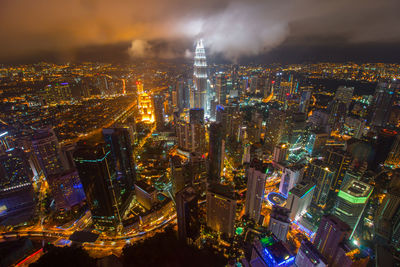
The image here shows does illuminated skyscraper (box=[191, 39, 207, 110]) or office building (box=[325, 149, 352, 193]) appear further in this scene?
illuminated skyscraper (box=[191, 39, 207, 110])

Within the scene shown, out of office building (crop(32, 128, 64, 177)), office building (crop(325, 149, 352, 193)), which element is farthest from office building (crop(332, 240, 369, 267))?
office building (crop(32, 128, 64, 177))

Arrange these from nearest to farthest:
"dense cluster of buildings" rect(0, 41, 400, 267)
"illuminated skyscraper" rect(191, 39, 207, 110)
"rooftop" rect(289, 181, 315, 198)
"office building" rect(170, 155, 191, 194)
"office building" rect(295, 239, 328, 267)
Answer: "office building" rect(295, 239, 328, 267)
"dense cluster of buildings" rect(0, 41, 400, 267)
"rooftop" rect(289, 181, 315, 198)
"office building" rect(170, 155, 191, 194)
"illuminated skyscraper" rect(191, 39, 207, 110)

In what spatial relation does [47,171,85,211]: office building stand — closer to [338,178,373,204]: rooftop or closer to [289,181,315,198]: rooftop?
[289,181,315,198]: rooftop

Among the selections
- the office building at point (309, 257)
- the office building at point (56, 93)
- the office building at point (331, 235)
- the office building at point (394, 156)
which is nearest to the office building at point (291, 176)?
the office building at point (331, 235)

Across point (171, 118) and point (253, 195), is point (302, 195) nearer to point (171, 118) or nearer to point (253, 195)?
point (253, 195)

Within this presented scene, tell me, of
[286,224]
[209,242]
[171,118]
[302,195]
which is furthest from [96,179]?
[171,118]

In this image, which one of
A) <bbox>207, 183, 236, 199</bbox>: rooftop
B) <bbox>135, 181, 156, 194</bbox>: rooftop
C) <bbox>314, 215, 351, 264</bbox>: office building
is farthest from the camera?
<bbox>135, 181, 156, 194</bbox>: rooftop

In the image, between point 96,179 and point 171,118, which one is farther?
point 171,118
